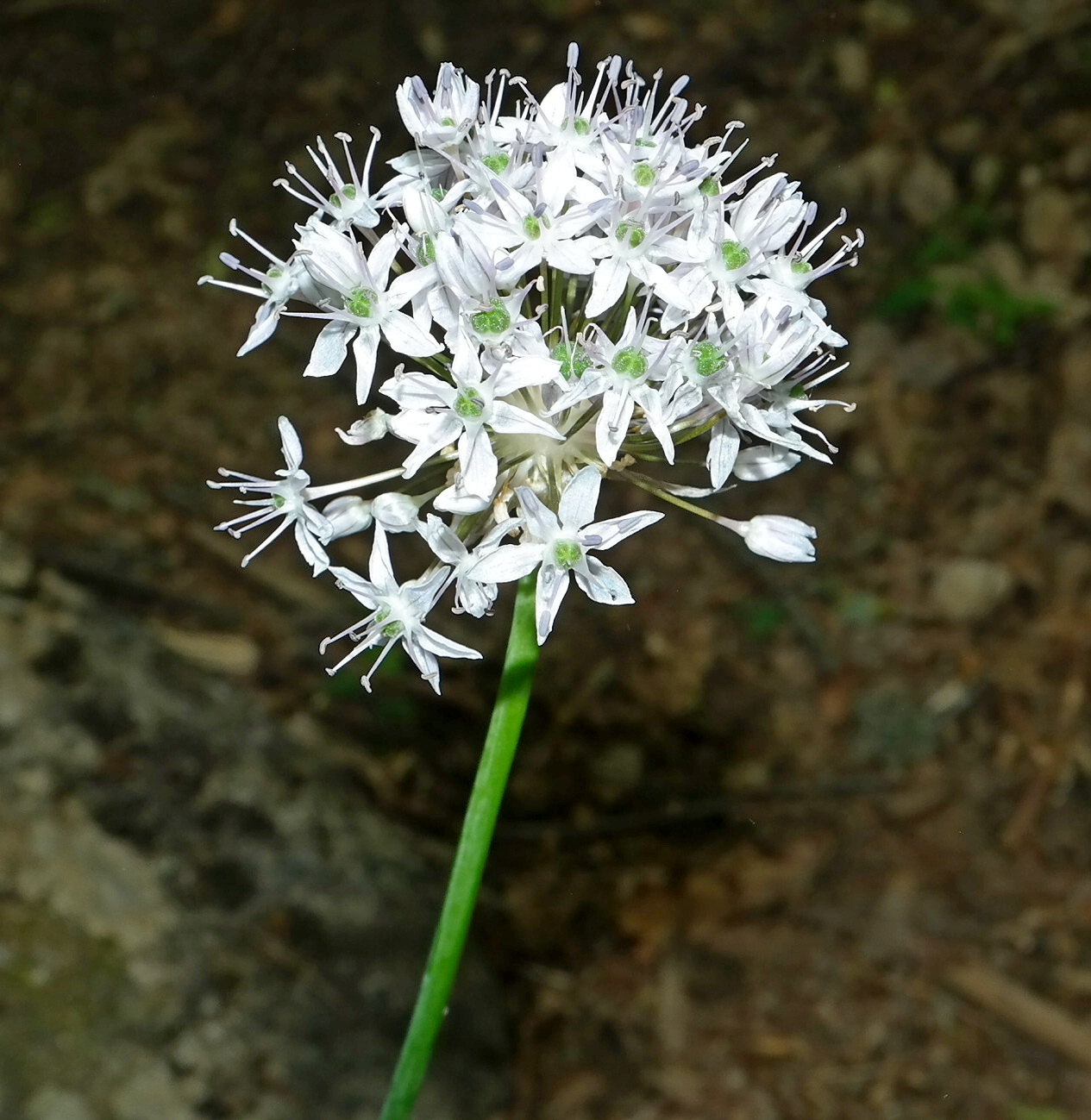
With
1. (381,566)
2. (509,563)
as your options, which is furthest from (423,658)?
(509,563)

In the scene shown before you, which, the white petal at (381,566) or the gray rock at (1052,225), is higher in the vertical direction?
the gray rock at (1052,225)

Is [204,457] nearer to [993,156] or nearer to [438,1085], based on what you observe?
[438,1085]

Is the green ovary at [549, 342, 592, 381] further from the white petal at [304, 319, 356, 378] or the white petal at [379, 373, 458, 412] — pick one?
the white petal at [304, 319, 356, 378]

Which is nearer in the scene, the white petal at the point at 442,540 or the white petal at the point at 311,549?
the white petal at the point at 442,540

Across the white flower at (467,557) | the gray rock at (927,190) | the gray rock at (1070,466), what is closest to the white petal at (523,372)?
the white flower at (467,557)

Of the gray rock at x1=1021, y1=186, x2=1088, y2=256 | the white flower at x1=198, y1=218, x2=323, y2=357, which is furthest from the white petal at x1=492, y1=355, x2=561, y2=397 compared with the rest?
the gray rock at x1=1021, y1=186, x2=1088, y2=256

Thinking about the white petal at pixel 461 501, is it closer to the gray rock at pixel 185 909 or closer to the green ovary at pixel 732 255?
the green ovary at pixel 732 255
